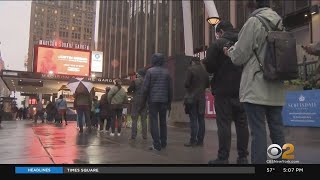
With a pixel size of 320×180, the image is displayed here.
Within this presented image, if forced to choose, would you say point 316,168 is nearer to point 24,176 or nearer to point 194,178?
point 194,178

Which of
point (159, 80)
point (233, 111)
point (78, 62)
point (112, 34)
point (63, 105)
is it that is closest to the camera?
point (233, 111)

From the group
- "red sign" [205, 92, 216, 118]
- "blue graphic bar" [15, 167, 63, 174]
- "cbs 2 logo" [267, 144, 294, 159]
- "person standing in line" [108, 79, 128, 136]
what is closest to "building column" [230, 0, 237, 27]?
"red sign" [205, 92, 216, 118]

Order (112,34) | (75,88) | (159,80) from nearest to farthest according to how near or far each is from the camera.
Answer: (159,80)
(75,88)
(112,34)

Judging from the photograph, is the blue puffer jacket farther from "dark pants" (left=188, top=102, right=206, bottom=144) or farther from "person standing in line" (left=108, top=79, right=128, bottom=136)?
"person standing in line" (left=108, top=79, right=128, bottom=136)

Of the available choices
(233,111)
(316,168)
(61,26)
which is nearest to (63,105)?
(61,26)

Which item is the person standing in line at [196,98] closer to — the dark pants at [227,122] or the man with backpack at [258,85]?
the dark pants at [227,122]

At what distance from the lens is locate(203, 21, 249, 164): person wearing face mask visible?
15.8 ft

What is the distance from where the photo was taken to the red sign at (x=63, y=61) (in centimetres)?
4417

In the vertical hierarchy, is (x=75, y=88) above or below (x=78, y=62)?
below

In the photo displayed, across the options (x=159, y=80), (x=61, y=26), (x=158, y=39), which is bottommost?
(x=159, y=80)

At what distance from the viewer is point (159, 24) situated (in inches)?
1896

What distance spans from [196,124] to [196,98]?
1.69 feet

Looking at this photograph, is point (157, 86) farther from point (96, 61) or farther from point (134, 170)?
point (96, 61)

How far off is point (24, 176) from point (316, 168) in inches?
107
